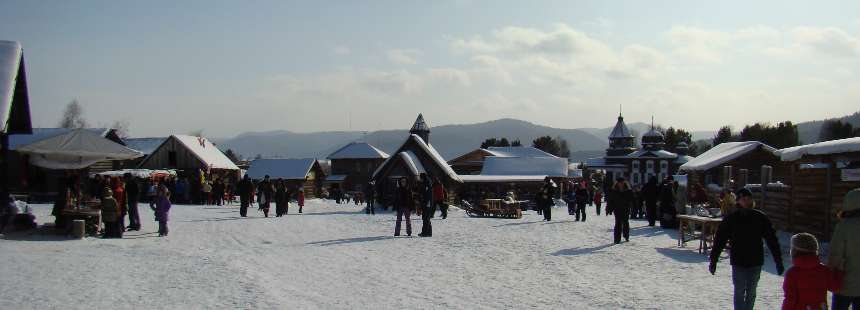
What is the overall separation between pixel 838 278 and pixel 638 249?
28.1ft

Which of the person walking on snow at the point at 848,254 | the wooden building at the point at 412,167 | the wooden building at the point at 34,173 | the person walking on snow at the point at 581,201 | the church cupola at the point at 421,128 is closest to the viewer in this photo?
the person walking on snow at the point at 848,254

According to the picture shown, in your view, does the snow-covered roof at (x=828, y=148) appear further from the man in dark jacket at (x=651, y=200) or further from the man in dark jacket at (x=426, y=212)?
the man in dark jacket at (x=426, y=212)

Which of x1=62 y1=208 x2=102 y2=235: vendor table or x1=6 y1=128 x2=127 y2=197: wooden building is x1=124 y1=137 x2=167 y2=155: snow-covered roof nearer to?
x1=6 y1=128 x2=127 y2=197: wooden building

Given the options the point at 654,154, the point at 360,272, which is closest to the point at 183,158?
the point at 360,272

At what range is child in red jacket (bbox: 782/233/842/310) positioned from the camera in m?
6.49

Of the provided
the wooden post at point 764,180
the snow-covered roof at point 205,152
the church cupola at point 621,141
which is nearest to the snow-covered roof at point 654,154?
the church cupola at point 621,141

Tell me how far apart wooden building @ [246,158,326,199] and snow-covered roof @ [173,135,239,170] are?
24.3 feet

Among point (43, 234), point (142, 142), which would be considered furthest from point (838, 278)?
point (142, 142)

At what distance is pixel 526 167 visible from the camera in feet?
179

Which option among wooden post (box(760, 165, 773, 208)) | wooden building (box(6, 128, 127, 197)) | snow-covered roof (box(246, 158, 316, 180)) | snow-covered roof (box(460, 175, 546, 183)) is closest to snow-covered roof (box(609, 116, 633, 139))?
snow-covered roof (box(460, 175, 546, 183))

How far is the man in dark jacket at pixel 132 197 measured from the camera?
18188 millimetres

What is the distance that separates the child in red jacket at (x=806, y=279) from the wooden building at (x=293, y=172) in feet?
182

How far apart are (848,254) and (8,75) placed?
16.8m

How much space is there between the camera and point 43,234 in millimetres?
16781
